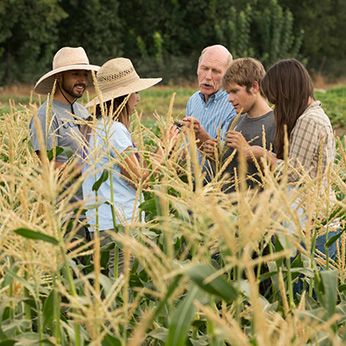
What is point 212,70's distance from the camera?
4.07 metres

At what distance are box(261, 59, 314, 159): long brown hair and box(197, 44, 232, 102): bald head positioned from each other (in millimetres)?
1086

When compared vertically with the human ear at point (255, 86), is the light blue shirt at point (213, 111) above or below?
below

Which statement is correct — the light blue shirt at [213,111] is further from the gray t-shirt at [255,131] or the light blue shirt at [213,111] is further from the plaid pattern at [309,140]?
the plaid pattern at [309,140]

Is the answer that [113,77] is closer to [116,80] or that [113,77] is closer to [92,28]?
[116,80]

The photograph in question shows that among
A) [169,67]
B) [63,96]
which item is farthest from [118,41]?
[63,96]

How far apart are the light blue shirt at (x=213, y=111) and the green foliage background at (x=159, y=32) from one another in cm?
2010

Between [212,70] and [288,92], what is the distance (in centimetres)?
119

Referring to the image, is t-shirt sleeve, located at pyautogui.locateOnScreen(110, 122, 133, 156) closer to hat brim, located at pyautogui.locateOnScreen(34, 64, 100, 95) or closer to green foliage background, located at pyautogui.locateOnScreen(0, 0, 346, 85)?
hat brim, located at pyautogui.locateOnScreen(34, 64, 100, 95)

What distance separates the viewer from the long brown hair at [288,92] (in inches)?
116

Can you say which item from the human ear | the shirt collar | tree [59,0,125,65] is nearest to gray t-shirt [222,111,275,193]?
the human ear

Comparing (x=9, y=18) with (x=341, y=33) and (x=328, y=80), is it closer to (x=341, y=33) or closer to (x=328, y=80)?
(x=328, y=80)

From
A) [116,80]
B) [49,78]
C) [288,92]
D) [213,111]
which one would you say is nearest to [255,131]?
[288,92]

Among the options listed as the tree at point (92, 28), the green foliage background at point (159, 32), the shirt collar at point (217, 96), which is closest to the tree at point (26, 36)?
the green foliage background at point (159, 32)

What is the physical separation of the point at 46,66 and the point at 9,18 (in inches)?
124
